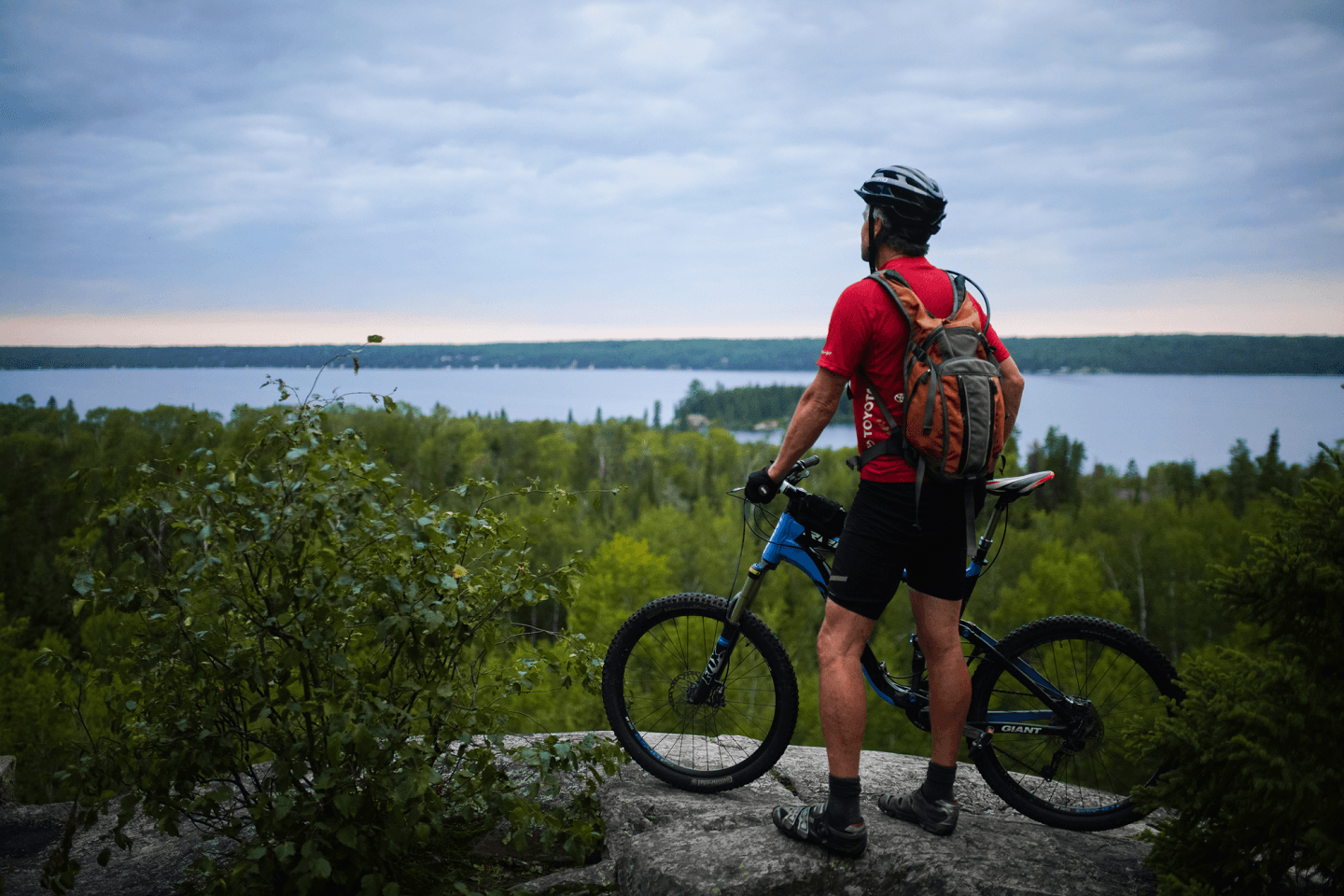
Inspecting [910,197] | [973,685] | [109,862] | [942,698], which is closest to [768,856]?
[942,698]

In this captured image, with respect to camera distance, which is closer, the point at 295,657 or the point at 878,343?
the point at 295,657

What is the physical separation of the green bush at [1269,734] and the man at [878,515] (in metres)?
0.78

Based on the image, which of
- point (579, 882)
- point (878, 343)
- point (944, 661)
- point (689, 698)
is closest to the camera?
point (878, 343)

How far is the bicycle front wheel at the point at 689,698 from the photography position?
11.5 feet

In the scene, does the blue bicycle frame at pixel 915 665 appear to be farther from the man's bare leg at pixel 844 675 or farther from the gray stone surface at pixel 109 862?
the gray stone surface at pixel 109 862

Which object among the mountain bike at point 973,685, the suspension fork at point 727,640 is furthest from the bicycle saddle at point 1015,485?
the suspension fork at point 727,640

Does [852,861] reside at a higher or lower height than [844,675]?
lower

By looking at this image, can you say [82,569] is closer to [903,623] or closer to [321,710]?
[321,710]

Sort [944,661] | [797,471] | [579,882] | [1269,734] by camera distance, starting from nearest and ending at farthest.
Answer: [1269,734], [944,661], [579,882], [797,471]

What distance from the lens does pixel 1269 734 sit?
2.12 metres

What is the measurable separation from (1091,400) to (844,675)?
56.0m

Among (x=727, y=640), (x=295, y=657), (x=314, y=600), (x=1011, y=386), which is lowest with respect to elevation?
(x=727, y=640)

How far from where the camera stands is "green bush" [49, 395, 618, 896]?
2.60 m

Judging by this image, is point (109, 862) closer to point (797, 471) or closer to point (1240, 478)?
point (797, 471)
